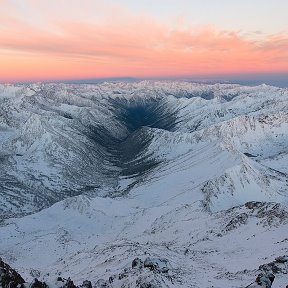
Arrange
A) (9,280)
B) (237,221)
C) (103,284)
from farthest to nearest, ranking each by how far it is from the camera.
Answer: (237,221), (103,284), (9,280)

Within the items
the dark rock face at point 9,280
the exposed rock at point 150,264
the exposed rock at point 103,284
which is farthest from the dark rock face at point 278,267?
the dark rock face at point 9,280

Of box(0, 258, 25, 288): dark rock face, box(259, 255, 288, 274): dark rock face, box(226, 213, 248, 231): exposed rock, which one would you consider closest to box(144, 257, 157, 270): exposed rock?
box(259, 255, 288, 274): dark rock face

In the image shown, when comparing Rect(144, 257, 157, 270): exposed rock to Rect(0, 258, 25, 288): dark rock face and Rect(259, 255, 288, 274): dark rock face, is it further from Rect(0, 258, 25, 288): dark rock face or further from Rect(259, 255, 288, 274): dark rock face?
Rect(0, 258, 25, 288): dark rock face

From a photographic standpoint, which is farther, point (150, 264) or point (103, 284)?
point (103, 284)

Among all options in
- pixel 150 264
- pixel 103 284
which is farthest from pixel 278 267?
pixel 103 284

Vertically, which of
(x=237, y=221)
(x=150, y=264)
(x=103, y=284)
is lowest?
(x=237, y=221)

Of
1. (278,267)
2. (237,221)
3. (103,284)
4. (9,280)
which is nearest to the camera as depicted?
(9,280)

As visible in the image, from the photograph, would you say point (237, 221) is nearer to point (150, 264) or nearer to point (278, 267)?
point (278, 267)

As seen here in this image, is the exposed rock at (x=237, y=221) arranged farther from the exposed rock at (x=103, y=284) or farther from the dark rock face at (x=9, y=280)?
the dark rock face at (x=9, y=280)

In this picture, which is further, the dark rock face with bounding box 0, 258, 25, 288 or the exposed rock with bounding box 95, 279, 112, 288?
the exposed rock with bounding box 95, 279, 112, 288

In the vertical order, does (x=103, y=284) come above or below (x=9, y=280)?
below

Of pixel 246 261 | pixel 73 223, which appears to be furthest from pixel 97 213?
pixel 246 261
